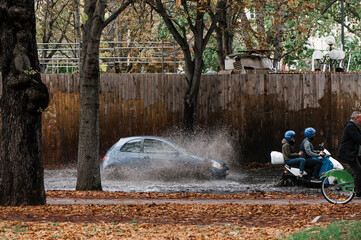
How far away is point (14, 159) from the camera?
12.8m

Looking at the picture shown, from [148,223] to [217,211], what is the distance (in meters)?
2.01

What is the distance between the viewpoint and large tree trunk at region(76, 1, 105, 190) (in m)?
16.7

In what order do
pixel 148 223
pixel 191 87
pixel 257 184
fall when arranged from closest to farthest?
pixel 148 223 < pixel 257 184 < pixel 191 87

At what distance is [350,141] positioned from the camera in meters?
12.6

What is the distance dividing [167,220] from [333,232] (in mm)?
3383

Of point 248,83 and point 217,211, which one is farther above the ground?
point 248,83

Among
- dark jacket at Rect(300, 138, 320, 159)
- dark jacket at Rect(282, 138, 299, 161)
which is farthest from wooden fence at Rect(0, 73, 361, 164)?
→ dark jacket at Rect(300, 138, 320, 159)

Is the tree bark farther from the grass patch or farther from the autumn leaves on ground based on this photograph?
the grass patch

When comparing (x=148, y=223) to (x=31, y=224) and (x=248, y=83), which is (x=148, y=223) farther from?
(x=248, y=83)

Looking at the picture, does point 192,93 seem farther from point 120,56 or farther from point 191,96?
point 120,56

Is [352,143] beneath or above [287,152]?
above

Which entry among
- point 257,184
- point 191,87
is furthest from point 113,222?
point 191,87

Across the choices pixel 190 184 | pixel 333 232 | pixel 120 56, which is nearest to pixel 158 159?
pixel 190 184

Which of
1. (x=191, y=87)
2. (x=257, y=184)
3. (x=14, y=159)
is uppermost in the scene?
(x=191, y=87)
